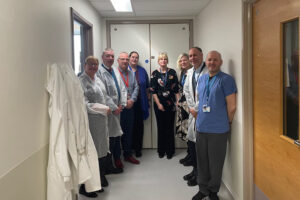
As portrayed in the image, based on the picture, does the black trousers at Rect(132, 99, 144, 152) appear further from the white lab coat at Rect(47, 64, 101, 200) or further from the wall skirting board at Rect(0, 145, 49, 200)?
the wall skirting board at Rect(0, 145, 49, 200)

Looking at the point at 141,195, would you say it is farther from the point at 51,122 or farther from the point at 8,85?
the point at 8,85

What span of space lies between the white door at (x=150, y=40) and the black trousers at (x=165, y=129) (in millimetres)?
565

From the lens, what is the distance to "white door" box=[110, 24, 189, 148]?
442 cm

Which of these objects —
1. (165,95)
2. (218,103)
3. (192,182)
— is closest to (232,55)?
(218,103)

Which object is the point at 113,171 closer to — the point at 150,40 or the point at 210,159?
the point at 210,159

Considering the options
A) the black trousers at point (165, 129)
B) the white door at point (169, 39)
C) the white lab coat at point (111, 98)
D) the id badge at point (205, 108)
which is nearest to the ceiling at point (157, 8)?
the white door at point (169, 39)

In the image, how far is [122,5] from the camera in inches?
144

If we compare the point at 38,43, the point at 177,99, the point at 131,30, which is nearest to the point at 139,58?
the point at 131,30

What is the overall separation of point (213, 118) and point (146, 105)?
6.01 ft

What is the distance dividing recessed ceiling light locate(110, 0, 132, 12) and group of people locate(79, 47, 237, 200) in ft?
2.26

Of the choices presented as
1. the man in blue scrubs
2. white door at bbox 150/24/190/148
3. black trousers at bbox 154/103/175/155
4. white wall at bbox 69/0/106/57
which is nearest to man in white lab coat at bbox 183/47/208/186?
the man in blue scrubs

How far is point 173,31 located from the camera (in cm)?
444

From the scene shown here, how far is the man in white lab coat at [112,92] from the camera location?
10.3 ft

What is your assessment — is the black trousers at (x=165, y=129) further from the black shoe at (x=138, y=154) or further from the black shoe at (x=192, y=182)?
the black shoe at (x=192, y=182)
